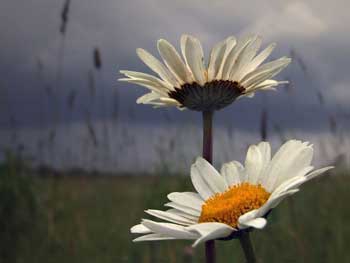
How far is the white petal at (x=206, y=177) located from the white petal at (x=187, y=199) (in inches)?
0.4

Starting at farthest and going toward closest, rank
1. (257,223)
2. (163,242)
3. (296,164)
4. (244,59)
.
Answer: (163,242), (244,59), (296,164), (257,223)

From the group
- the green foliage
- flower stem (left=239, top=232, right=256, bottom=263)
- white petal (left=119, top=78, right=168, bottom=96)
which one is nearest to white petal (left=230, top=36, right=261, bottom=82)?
white petal (left=119, top=78, right=168, bottom=96)

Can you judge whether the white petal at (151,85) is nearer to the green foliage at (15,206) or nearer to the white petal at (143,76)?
the white petal at (143,76)

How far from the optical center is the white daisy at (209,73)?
85 cm

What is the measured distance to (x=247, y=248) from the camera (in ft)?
2.21

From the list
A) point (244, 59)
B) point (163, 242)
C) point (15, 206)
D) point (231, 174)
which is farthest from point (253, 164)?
point (15, 206)

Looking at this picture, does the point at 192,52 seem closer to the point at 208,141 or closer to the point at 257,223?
the point at 208,141

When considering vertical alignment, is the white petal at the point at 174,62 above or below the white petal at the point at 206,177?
above

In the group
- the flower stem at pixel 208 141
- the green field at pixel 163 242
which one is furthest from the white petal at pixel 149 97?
the green field at pixel 163 242

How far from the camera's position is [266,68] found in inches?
34.1

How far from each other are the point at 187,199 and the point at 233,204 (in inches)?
4.0

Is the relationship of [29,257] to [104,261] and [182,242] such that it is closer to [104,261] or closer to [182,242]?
[104,261]

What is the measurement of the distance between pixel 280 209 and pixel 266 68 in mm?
2410

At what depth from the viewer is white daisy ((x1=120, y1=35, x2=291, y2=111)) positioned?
850 mm
